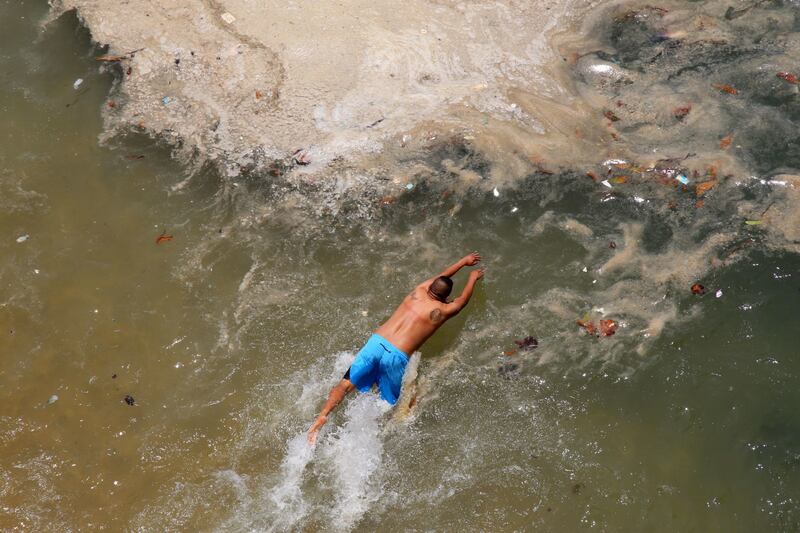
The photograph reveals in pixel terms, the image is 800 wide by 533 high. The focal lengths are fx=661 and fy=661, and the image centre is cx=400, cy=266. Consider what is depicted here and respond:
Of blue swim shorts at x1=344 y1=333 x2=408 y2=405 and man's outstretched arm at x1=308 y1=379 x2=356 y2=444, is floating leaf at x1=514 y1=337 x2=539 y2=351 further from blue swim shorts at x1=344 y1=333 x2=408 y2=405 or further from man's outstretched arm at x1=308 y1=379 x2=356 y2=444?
man's outstretched arm at x1=308 y1=379 x2=356 y2=444

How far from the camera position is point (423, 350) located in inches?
237

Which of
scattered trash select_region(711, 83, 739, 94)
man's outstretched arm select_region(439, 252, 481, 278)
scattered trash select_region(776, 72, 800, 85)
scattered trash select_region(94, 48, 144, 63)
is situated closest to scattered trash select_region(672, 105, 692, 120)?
scattered trash select_region(711, 83, 739, 94)

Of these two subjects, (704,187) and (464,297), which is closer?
(464,297)

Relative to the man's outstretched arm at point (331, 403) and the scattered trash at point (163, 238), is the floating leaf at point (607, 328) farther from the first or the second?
the scattered trash at point (163, 238)

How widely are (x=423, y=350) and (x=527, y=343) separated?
94 cm

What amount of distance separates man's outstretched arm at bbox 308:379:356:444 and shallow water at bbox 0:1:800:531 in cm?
23

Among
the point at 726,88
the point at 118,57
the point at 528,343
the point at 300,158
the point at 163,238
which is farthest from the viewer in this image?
the point at 118,57

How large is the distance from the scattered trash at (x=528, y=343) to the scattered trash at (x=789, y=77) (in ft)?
14.9

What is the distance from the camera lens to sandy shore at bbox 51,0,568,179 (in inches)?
289

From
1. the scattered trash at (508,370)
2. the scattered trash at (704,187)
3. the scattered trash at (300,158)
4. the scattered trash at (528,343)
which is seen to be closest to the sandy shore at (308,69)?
the scattered trash at (300,158)

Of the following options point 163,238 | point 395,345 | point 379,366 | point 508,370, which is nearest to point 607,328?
point 508,370

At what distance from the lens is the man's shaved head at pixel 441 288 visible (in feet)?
18.6

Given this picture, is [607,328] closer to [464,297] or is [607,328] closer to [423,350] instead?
[464,297]

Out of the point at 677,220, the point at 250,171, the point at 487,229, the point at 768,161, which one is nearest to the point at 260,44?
the point at 250,171
